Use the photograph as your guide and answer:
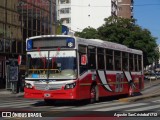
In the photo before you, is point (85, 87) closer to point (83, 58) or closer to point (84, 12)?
point (83, 58)

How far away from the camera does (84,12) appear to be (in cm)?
10625

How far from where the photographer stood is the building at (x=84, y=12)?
103 metres

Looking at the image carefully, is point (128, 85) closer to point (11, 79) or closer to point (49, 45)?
point (49, 45)

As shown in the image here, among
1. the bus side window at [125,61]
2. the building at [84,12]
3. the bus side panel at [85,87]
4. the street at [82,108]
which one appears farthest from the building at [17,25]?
the building at [84,12]

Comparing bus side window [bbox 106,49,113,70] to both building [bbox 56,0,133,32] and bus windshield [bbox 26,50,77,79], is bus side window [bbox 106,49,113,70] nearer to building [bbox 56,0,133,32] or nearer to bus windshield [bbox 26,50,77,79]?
bus windshield [bbox 26,50,77,79]

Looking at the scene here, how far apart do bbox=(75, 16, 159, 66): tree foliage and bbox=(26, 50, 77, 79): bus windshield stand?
44.0 m

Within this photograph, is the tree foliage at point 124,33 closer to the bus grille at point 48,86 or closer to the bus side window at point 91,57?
the bus side window at point 91,57

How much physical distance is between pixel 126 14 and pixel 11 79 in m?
96.0

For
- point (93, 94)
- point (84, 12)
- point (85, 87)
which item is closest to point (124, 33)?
point (84, 12)

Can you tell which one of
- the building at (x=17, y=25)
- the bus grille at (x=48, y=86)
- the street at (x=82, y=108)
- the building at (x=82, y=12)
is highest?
the building at (x=82, y=12)

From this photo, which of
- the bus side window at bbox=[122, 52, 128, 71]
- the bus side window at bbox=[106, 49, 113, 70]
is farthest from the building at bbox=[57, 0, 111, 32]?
the bus side window at bbox=[106, 49, 113, 70]

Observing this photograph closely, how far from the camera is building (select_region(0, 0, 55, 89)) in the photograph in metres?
43.7

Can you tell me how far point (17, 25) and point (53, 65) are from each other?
28608mm

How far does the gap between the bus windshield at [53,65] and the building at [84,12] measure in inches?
3286
